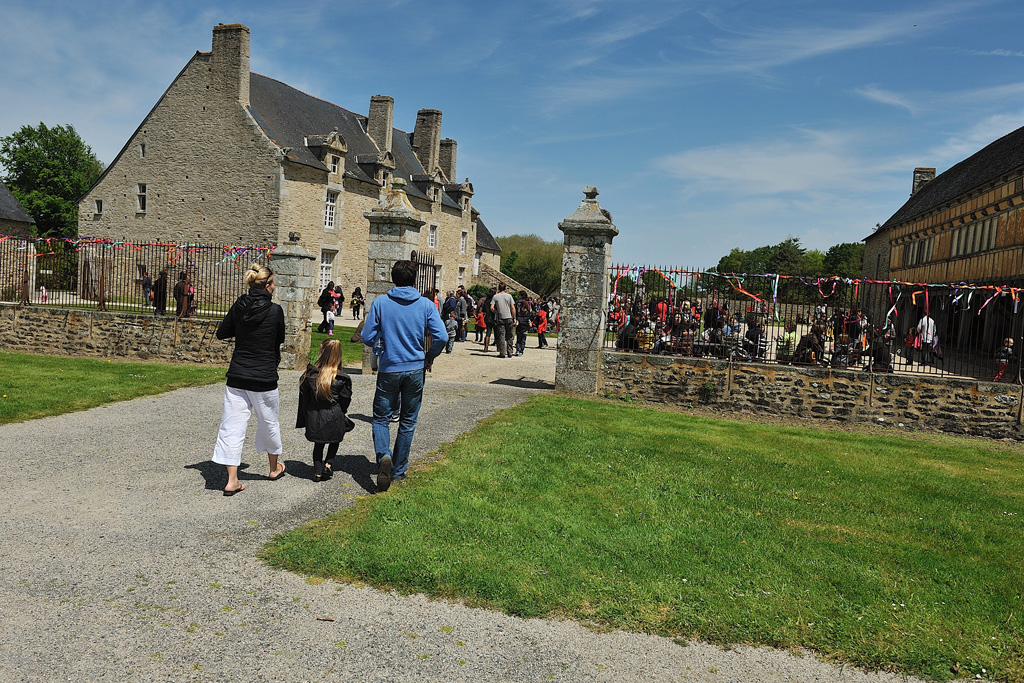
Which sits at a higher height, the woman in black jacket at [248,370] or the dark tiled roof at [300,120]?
the dark tiled roof at [300,120]

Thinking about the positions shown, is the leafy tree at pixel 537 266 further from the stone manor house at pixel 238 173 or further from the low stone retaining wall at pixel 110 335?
the low stone retaining wall at pixel 110 335

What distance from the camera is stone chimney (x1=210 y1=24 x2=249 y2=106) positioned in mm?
28641

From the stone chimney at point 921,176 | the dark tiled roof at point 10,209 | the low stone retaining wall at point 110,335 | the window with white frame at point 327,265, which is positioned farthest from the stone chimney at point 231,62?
the stone chimney at point 921,176

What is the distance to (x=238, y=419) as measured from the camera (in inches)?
212

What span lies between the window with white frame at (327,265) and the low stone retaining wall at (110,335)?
18015mm

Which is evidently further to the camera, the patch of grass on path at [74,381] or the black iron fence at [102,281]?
the black iron fence at [102,281]

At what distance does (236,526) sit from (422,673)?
212cm

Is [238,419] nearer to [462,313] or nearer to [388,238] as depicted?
Answer: [388,238]

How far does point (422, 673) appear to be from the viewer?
Answer: 10.5 ft

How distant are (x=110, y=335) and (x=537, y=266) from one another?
4102 cm

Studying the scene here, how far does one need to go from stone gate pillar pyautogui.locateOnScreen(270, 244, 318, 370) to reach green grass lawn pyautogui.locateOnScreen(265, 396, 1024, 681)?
620cm

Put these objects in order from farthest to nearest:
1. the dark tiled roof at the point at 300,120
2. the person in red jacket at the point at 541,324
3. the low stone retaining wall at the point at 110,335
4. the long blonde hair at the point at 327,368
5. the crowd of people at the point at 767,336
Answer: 1. the dark tiled roof at the point at 300,120
2. the person in red jacket at the point at 541,324
3. the low stone retaining wall at the point at 110,335
4. the crowd of people at the point at 767,336
5. the long blonde hair at the point at 327,368

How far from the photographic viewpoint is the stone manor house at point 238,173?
29203mm

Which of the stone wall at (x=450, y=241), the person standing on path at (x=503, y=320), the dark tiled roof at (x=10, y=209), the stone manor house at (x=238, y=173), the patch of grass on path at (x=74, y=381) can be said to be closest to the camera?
the patch of grass on path at (x=74, y=381)
